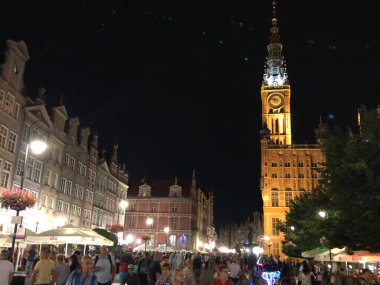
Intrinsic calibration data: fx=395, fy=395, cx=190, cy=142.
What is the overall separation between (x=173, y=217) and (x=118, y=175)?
1954 centimetres

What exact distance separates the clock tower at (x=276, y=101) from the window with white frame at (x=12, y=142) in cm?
6246

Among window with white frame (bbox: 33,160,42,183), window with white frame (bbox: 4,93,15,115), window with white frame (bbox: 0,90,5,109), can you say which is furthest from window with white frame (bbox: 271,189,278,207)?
window with white frame (bbox: 0,90,5,109)

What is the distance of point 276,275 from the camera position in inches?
1069

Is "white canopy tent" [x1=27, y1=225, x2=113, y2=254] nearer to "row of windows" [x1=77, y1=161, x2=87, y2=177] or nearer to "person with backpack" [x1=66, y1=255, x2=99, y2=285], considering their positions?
"person with backpack" [x1=66, y1=255, x2=99, y2=285]

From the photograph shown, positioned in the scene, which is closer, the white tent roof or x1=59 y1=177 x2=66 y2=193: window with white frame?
the white tent roof

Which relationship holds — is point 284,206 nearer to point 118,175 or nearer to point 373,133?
point 118,175

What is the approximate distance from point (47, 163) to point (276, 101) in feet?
220

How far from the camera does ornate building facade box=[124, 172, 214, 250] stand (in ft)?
257

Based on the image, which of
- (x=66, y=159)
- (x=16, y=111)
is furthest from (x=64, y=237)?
(x=66, y=159)

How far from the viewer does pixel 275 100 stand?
Answer: 9612 cm

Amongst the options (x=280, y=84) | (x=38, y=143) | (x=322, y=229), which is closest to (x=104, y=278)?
(x=38, y=143)

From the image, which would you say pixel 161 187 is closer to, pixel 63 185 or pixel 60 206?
pixel 63 185

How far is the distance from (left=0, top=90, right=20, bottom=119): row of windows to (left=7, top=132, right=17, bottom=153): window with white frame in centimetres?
162

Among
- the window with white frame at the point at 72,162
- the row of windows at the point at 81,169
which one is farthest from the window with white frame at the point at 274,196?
the window with white frame at the point at 72,162
